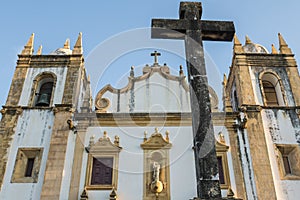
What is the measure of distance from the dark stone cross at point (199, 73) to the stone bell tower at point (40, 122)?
7.16m

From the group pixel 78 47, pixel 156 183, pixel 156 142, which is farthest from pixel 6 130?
pixel 156 183

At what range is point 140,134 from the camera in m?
13.1

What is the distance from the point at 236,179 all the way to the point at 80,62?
25.4 feet

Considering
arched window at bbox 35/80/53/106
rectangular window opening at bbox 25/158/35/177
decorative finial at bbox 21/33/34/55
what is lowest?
rectangular window opening at bbox 25/158/35/177

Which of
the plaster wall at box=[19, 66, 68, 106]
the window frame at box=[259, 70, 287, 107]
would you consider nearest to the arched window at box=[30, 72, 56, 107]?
the plaster wall at box=[19, 66, 68, 106]

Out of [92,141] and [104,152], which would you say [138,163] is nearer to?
[104,152]

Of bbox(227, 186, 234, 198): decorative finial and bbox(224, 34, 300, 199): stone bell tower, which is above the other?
bbox(224, 34, 300, 199): stone bell tower

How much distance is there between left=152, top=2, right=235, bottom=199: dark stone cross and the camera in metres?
5.65

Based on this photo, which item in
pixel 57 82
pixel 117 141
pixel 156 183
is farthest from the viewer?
pixel 57 82

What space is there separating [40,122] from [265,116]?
27.3 feet

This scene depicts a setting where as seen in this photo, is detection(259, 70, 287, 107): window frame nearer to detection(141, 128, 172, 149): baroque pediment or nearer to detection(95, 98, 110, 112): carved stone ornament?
detection(141, 128, 172, 149): baroque pediment

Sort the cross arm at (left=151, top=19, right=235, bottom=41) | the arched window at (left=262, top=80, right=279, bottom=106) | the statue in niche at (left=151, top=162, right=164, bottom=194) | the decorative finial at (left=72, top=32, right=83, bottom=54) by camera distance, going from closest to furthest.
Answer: the cross arm at (left=151, top=19, right=235, bottom=41) → the statue in niche at (left=151, top=162, right=164, bottom=194) → the arched window at (left=262, top=80, right=279, bottom=106) → the decorative finial at (left=72, top=32, right=83, bottom=54)

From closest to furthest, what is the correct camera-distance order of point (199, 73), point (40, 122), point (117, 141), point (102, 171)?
1. point (199, 73)
2. point (102, 171)
3. point (117, 141)
4. point (40, 122)

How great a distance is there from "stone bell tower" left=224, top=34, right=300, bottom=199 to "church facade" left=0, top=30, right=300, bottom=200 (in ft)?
0.12
